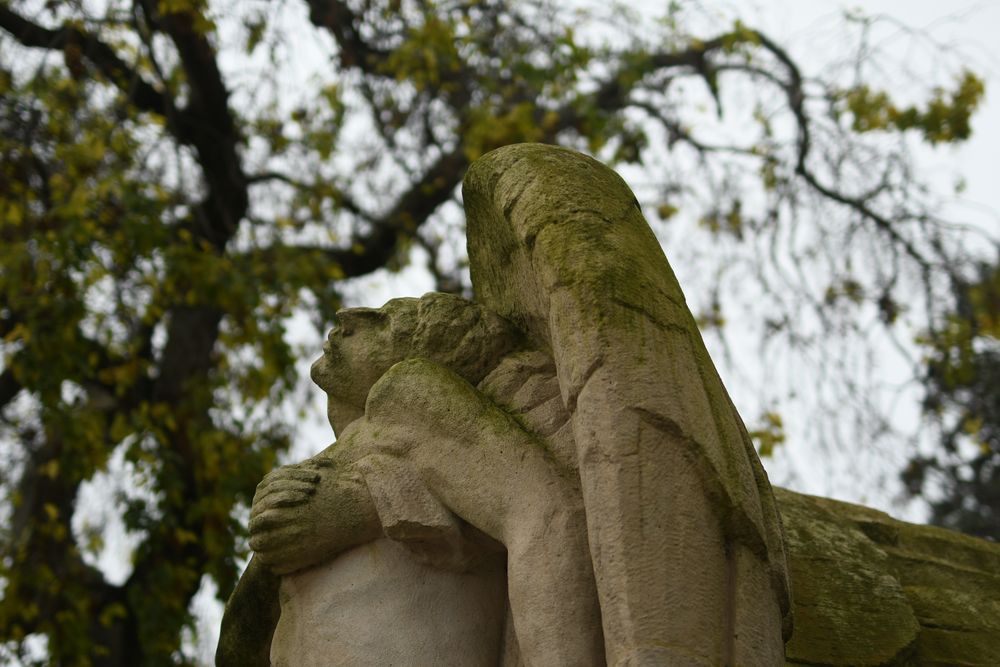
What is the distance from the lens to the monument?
189 cm

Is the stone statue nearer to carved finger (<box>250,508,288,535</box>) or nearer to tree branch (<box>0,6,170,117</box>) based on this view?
carved finger (<box>250,508,288,535</box>)

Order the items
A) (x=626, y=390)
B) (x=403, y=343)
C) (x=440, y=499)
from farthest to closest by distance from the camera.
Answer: (x=403, y=343), (x=440, y=499), (x=626, y=390)

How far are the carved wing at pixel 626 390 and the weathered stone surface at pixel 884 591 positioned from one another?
0.54 m

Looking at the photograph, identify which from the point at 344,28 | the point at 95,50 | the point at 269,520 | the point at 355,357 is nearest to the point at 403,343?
the point at 355,357

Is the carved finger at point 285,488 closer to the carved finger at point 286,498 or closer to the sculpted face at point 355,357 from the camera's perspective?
the carved finger at point 286,498

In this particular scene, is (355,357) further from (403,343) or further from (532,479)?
(532,479)

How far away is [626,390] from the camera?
194 centimetres

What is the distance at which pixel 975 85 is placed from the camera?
6.82 metres

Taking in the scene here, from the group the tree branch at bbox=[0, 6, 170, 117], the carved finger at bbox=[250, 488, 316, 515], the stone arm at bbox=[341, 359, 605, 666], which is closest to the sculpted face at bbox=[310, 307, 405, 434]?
the stone arm at bbox=[341, 359, 605, 666]

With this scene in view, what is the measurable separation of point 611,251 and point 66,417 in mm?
4256

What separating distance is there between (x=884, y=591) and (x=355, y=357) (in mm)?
1267

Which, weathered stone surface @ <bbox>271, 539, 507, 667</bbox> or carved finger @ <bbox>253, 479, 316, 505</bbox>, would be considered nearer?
weathered stone surface @ <bbox>271, 539, 507, 667</bbox>

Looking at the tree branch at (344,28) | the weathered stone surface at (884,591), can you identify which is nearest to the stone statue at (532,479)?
the weathered stone surface at (884,591)

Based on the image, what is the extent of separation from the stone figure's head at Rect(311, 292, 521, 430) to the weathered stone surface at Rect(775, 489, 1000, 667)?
713 mm
